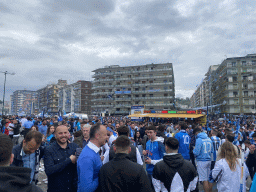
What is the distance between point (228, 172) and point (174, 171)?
1.43 metres

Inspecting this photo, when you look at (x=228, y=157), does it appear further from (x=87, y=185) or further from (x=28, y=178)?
(x=28, y=178)

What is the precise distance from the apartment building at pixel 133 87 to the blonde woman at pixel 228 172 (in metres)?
60.4

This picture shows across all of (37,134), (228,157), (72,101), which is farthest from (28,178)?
(72,101)

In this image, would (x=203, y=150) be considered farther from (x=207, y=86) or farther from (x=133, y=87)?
(x=207, y=86)

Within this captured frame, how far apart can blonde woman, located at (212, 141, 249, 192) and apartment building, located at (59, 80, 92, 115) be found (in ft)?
267

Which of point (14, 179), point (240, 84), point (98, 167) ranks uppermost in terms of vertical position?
point (240, 84)

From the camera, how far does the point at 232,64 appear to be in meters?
58.5

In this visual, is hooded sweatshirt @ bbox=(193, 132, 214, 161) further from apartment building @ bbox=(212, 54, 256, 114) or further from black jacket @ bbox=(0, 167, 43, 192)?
apartment building @ bbox=(212, 54, 256, 114)

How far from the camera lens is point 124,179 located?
7.29 ft

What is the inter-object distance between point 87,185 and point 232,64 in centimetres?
6727

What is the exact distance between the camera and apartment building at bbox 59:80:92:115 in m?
82.2

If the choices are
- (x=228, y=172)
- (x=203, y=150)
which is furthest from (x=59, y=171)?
(x=203, y=150)

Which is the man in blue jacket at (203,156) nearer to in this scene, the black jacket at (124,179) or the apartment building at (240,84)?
the black jacket at (124,179)

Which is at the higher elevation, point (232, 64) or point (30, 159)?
point (232, 64)
